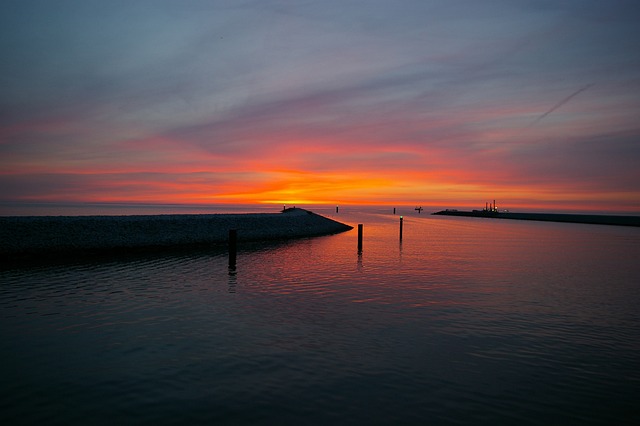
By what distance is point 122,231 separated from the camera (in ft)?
93.2

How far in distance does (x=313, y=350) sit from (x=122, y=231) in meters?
23.5

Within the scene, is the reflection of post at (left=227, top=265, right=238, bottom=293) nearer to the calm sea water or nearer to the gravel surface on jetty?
the calm sea water

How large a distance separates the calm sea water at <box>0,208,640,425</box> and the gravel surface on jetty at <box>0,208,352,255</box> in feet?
22.1

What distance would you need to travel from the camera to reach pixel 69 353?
8.36m

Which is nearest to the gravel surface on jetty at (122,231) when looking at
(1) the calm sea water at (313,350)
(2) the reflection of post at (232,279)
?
(1) the calm sea water at (313,350)

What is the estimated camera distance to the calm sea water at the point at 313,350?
6.21 meters

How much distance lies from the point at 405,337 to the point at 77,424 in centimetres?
661

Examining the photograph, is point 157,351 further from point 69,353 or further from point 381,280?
point 381,280

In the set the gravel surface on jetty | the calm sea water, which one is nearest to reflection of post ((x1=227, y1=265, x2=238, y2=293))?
the calm sea water

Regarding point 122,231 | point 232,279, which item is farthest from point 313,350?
point 122,231

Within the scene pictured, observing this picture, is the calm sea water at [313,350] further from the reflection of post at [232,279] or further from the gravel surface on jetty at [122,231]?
the gravel surface on jetty at [122,231]

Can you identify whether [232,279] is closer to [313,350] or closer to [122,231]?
[313,350]

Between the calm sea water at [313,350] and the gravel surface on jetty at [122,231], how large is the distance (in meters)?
6.75

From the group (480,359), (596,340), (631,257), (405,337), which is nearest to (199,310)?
(405,337)
